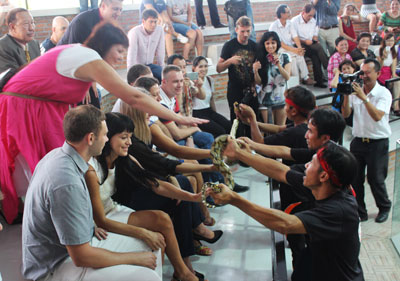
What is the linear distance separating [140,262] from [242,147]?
1.01 meters

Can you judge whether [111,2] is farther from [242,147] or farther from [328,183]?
[328,183]

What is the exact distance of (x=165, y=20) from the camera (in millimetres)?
5992

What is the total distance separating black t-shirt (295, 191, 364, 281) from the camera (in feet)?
5.65

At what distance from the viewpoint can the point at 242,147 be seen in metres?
2.57

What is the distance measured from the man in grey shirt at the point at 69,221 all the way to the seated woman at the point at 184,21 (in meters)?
4.71

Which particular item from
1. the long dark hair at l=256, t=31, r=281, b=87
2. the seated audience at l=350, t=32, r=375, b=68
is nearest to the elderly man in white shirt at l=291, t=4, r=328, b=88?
the seated audience at l=350, t=32, r=375, b=68

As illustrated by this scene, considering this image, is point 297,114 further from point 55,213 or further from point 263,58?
point 263,58

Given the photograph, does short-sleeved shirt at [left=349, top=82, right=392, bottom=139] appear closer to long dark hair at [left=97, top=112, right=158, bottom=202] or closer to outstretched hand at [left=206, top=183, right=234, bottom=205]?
long dark hair at [left=97, top=112, right=158, bottom=202]

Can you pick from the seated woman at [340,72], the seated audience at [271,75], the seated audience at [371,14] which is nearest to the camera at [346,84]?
the seated woman at [340,72]

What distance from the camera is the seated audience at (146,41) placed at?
15.1 feet

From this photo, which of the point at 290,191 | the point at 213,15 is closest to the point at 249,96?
the point at 290,191

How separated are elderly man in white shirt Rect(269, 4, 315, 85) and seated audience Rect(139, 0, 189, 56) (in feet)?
5.13

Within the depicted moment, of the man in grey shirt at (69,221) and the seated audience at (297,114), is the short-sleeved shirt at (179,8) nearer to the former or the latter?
the seated audience at (297,114)

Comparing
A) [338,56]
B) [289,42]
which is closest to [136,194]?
[338,56]
